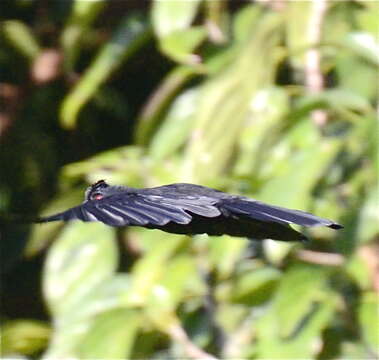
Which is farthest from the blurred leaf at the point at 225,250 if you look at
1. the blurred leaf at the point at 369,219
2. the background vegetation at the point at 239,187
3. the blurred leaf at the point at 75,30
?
the blurred leaf at the point at 75,30

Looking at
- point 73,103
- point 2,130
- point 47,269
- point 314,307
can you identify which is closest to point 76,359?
point 47,269

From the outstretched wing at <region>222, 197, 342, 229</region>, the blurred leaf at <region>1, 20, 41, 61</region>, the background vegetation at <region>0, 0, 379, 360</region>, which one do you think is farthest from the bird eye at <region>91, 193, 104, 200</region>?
the blurred leaf at <region>1, 20, 41, 61</region>

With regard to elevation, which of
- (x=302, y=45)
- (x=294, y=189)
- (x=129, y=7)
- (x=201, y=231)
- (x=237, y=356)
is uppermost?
(x=129, y=7)

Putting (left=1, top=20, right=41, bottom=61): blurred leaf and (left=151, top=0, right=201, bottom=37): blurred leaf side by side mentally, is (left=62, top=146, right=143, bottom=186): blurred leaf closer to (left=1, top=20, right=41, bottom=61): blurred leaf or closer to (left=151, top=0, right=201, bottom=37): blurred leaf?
(left=151, top=0, right=201, bottom=37): blurred leaf

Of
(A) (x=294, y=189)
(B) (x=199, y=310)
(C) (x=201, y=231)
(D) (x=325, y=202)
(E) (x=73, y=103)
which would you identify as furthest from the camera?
(E) (x=73, y=103)

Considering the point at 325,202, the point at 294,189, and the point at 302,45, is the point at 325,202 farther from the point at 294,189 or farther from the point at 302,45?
the point at 302,45

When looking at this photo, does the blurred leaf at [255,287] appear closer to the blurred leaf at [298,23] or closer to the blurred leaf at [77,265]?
the blurred leaf at [77,265]
